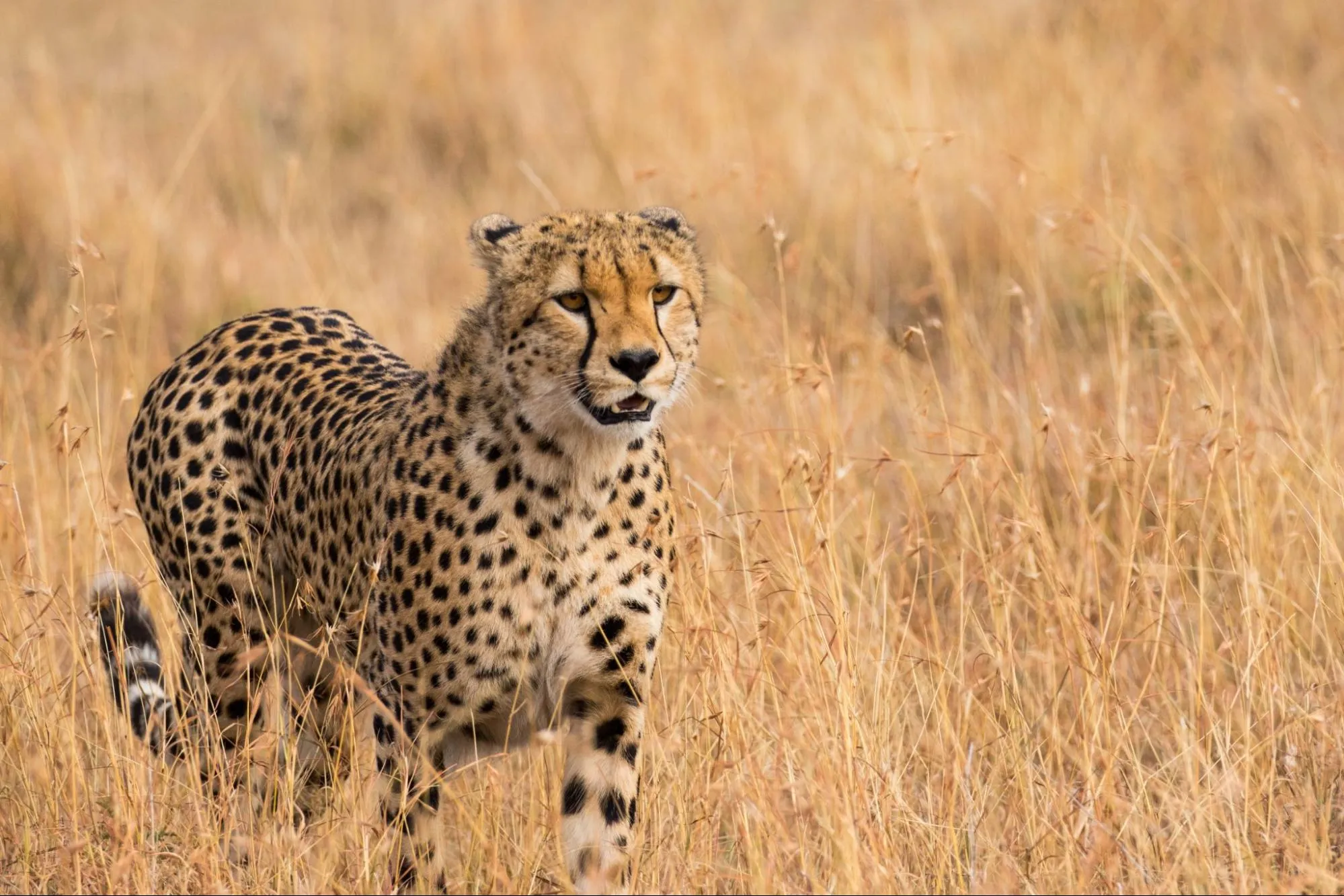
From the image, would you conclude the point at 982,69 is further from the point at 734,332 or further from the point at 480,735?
the point at 480,735

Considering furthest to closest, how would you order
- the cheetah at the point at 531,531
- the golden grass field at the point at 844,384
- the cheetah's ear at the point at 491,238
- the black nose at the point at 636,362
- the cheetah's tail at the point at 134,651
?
the cheetah's tail at the point at 134,651
the cheetah's ear at the point at 491,238
the golden grass field at the point at 844,384
the cheetah at the point at 531,531
the black nose at the point at 636,362

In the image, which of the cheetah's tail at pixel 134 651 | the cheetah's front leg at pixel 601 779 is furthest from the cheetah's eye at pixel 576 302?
the cheetah's tail at pixel 134 651

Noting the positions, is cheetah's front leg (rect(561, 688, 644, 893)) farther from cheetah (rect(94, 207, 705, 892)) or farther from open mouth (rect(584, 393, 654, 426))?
open mouth (rect(584, 393, 654, 426))

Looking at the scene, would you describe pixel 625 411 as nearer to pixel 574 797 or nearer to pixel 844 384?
pixel 574 797

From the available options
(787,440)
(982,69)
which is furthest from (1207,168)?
(787,440)

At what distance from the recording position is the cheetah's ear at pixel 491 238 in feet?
9.53

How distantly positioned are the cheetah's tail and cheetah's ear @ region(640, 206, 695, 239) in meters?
1.11

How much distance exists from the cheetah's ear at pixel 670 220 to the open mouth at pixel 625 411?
46 cm

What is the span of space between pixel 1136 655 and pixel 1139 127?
312 cm

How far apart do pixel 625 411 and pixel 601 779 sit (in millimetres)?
609

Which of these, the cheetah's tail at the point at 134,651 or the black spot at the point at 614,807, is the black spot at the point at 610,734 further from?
the cheetah's tail at the point at 134,651

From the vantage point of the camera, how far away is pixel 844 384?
197 inches

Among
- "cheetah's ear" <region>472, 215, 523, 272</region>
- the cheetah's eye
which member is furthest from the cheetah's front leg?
"cheetah's ear" <region>472, 215, 523, 272</region>

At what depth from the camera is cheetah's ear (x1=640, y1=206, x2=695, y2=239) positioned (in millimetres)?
3002
